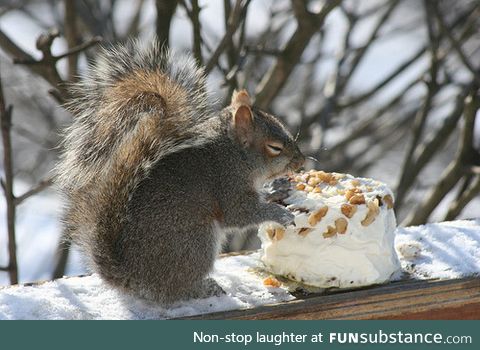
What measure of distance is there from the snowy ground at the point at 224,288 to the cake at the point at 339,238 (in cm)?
8

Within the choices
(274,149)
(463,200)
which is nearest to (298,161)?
(274,149)

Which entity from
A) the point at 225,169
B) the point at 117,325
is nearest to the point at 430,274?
the point at 225,169

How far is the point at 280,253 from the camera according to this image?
177 cm

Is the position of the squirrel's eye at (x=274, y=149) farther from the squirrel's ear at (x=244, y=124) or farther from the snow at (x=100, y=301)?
the snow at (x=100, y=301)

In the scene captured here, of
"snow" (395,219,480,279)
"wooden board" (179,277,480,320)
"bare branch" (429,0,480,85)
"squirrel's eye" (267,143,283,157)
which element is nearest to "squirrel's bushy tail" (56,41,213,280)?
"squirrel's eye" (267,143,283,157)

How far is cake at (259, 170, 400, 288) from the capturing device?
1679 mm

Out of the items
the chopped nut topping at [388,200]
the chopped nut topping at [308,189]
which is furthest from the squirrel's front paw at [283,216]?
the chopped nut topping at [388,200]

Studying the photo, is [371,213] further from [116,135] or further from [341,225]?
[116,135]

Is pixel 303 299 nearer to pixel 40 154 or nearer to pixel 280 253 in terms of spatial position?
pixel 280 253

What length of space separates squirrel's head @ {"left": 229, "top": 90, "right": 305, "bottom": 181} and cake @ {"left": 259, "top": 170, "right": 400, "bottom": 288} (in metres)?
0.10

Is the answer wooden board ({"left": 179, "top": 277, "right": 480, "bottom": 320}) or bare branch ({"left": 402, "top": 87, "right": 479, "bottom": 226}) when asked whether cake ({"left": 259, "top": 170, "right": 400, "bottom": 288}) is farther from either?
bare branch ({"left": 402, "top": 87, "right": 479, "bottom": 226})

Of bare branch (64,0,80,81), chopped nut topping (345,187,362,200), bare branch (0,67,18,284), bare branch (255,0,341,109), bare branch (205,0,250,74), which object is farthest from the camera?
bare branch (64,0,80,81)

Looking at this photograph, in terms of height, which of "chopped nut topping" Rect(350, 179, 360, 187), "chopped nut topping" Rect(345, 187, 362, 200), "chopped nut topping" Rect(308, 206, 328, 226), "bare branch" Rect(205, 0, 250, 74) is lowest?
"chopped nut topping" Rect(308, 206, 328, 226)

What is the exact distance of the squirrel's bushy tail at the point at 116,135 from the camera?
1630mm
